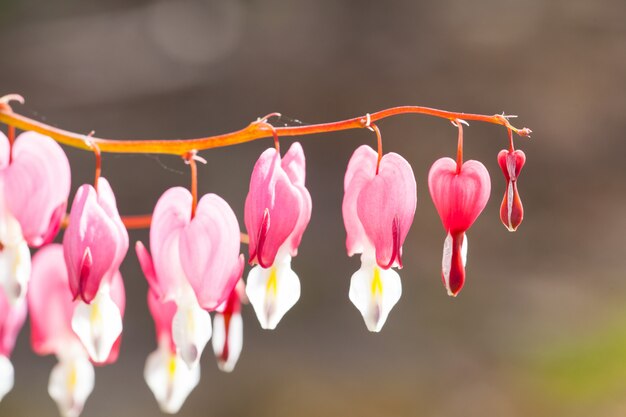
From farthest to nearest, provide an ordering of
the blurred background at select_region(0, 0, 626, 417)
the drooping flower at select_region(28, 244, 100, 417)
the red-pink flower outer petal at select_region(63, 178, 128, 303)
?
the blurred background at select_region(0, 0, 626, 417) < the drooping flower at select_region(28, 244, 100, 417) < the red-pink flower outer petal at select_region(63, 178, 128, 303)

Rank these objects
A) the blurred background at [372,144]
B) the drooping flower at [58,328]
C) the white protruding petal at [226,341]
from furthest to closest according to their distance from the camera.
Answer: the blurred background at [372,144], the drooping flower at [58,328], the white protruding petal at [226,341]

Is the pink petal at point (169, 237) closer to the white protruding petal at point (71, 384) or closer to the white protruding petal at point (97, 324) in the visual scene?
the white protruding petal at point (97, 324)

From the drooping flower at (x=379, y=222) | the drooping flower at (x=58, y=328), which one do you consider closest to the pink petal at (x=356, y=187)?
the drooping flower at (x=379, y=222)

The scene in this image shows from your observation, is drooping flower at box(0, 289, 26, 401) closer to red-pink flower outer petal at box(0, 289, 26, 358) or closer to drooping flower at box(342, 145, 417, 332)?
red-pink flower outer petal at box(0, 289, 26, 358)

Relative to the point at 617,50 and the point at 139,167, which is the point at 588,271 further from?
the point at 139,167

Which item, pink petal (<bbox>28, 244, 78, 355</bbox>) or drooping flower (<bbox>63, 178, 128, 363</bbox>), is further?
pink petal (<bbox>28, 244, 78, 355</bbox>)

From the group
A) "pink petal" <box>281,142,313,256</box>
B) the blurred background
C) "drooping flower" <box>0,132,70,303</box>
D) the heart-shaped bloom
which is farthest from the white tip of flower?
the blurred background
